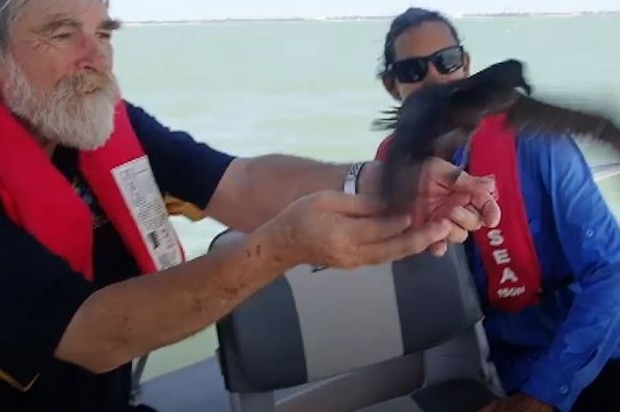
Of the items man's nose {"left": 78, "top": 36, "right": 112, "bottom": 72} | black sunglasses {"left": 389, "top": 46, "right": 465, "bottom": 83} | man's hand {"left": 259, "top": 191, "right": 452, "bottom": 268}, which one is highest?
man's nose {"left": 78, "top": 36, "right": 112, "bottom": 72}

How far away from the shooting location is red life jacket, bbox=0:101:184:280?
1343 mm

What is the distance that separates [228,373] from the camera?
1701 millimetres

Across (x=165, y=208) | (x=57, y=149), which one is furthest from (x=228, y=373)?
(x=57, y=149)

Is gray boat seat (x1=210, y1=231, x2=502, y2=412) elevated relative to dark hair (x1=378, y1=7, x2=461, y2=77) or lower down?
lower down

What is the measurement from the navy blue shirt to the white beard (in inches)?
4.0

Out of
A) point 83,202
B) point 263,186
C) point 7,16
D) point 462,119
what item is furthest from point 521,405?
point 7,16

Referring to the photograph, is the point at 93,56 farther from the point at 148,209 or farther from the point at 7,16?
the point at 148,209

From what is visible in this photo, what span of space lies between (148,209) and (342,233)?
→ 596 mm

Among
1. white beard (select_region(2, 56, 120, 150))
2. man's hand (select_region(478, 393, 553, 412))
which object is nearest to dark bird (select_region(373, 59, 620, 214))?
white beard (select_region(2, 56, 120, 150))

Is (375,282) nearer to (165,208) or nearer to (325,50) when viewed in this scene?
(165,208)

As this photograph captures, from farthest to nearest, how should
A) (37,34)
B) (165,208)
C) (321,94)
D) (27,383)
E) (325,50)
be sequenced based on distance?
(325,50) < (321,94) < (165,208) < (37,34) < (27,383)

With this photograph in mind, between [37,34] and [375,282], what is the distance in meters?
0.74

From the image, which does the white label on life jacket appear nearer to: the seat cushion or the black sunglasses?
the black sunglasses

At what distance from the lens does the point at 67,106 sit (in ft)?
4.48
